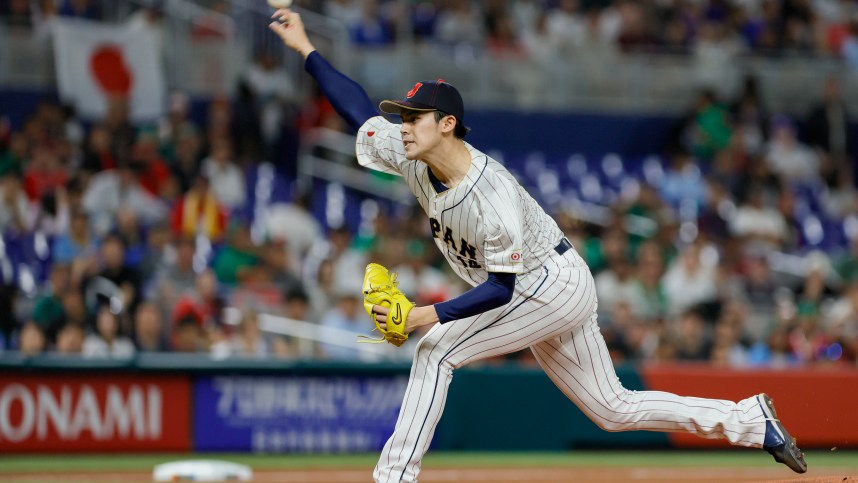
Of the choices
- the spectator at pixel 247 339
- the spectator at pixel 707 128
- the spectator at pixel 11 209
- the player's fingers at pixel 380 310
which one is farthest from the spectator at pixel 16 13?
the player's fingers at pixel 380 310

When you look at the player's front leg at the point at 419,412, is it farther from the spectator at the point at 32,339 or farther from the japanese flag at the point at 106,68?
the japanese flag at the point at 106,68

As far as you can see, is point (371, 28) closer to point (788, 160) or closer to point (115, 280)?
point (788, 160)

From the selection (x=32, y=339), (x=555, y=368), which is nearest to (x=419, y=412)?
(x=555, y=368)

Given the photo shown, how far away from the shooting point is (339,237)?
12.5m

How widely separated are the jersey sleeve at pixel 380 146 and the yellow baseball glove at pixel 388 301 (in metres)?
0.54

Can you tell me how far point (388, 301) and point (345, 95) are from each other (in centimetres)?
114

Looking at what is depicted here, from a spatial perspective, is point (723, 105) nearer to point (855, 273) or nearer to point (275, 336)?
point (855, 273)

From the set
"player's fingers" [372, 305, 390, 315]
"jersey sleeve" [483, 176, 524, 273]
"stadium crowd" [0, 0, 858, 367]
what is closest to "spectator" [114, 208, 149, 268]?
"stadium crowd" [0, 0, 858, 367]

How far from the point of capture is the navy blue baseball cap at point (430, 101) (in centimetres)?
564

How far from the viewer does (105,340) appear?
34.1 ft

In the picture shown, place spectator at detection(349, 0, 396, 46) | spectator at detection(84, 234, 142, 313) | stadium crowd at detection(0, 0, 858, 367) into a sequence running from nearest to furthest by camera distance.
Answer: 1. spectator at detection(84, 234, 142, 313)
2. stadium crowd at detection(0, 0, 858, 367)
3. spectator at detection(349, 0, 396, 46)

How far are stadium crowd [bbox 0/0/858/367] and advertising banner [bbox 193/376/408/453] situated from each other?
38 centimetres

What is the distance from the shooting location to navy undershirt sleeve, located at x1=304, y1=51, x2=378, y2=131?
627 cm

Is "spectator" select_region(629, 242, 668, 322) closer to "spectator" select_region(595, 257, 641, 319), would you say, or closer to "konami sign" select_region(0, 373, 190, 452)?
"spectator" select_region(595, 257, 641, 319)
